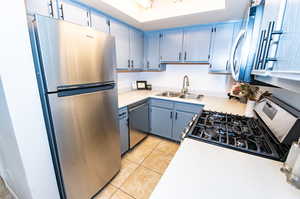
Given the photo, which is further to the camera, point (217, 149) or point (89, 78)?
point (89, 78)

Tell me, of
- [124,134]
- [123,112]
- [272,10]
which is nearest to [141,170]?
[124,134]

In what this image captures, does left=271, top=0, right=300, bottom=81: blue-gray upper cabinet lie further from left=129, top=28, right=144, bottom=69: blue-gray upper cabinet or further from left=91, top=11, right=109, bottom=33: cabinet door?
left=129, top=28, right=144, bottom=69: blue-gray upper cabinet

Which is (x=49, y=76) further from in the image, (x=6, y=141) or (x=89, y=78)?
(x=6, y=141)

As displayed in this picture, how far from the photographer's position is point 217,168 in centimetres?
69

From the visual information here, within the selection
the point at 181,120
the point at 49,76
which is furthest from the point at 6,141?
the point at 181,120

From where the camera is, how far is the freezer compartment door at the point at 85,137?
40.3 inches

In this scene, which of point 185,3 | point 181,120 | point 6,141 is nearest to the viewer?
point 6,141

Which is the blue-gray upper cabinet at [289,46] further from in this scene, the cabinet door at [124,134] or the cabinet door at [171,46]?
the cabinet door at [171,46]

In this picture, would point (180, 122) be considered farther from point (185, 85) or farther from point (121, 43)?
point (121, 43)

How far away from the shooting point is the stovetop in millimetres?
838

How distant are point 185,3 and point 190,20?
0.91ft

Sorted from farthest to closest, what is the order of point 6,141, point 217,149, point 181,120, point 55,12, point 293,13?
point 181,120 < point 55,12 < point 6,141 < point 217,149 < point 293,13

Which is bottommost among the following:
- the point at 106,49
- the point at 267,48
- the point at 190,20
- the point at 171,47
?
the point at 267,48

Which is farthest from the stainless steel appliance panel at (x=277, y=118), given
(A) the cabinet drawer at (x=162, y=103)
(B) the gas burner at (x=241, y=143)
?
(A) the cabinet drawer at (x=162, y=103)
